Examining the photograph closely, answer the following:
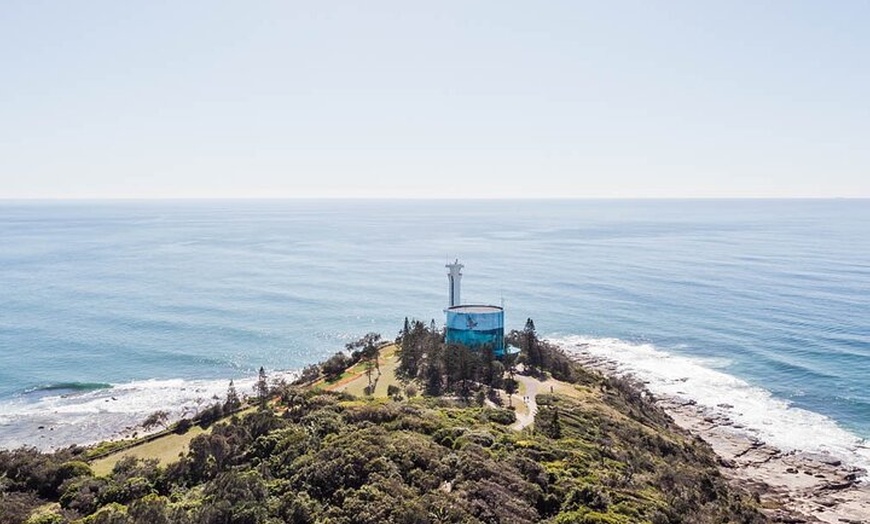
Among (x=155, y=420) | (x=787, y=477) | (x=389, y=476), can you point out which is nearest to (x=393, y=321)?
(x=155, y=420)

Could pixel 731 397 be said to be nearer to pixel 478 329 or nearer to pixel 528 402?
pixel 478 329

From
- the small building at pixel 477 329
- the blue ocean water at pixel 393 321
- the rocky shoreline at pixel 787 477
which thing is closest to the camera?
the rocky shoreline at pixel 787 477

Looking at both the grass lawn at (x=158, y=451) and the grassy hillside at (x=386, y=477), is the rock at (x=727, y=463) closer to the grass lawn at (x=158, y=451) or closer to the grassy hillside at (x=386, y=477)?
the grassy hillside at (x=386, y=477)

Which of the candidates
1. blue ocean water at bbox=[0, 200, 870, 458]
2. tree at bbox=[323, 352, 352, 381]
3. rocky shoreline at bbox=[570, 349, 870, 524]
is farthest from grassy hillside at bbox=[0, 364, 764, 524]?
blue ocean water at bbox=[0, 200, 870, 458]

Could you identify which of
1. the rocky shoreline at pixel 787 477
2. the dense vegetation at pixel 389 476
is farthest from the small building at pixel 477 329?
the rocky shoreline at pixel 787 477

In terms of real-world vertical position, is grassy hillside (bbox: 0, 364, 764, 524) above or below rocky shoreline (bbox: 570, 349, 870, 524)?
above

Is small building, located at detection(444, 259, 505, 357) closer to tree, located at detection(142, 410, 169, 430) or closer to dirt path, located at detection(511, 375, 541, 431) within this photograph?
dirt path, located at detection(511, 375, 541, 431)
